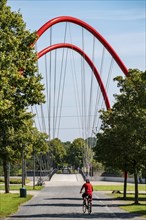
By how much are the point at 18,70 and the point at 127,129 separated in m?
10.2

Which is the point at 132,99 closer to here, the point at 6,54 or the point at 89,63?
the point at 6,54

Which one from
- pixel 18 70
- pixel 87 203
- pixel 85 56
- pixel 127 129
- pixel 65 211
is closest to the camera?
pixel 18 70

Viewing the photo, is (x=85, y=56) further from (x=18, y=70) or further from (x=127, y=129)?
(x=18, y=70)

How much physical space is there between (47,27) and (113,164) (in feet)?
71.9

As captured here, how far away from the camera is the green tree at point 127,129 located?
30.5m

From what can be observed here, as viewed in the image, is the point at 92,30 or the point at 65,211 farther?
the point at 92,30

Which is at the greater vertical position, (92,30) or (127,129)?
(92,30)

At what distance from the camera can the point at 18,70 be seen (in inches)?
990

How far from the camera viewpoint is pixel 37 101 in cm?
2536

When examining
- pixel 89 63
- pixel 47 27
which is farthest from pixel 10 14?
pixel 89 63

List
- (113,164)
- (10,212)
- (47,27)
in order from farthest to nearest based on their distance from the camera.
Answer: (47,27), (113,164), (10,212)

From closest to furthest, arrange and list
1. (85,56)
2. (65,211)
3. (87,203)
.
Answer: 1. (65,211)
2. (87,203)
3. (85,56)

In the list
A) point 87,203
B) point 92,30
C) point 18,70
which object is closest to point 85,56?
point 92,30

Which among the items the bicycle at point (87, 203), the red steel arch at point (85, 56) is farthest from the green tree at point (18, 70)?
the red steel arch at point (85, 56)
